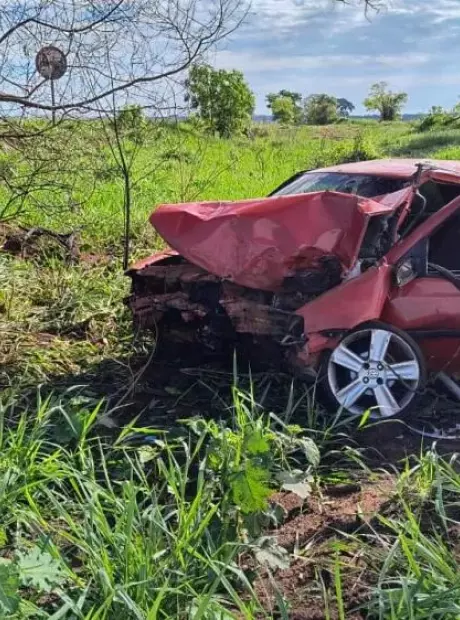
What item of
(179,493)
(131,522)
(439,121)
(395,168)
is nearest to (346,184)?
(395,168)

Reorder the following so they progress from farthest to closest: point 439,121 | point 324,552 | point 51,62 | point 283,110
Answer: point 283,110 < point 439,121 < point 51,62 < point 324,552

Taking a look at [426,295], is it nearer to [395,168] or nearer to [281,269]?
[281,269]

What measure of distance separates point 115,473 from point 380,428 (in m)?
1.63

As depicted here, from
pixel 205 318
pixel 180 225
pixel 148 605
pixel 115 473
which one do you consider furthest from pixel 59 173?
pixel 148 605

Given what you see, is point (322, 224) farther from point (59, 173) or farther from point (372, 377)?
point (59, 173)

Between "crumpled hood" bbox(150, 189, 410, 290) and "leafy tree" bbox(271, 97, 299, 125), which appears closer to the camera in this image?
"crumpled hood" bbox(150, 189, 410, 290)

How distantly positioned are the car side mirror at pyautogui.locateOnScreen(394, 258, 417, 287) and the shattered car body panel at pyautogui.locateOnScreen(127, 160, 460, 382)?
0.8 inches

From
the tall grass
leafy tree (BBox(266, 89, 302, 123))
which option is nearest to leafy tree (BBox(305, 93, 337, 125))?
leafy tree (BBox(266, 89, 302, 123))

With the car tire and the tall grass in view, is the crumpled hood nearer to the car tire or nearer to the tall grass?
the car tire

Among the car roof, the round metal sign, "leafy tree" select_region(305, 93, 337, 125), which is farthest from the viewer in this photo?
"leafy tree" select_region(305, 93, 337, 125)

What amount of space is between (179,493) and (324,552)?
74 cm

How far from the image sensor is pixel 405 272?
5.02 m

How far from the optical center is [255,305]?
4.98m

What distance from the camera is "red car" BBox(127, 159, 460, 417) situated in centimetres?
484
